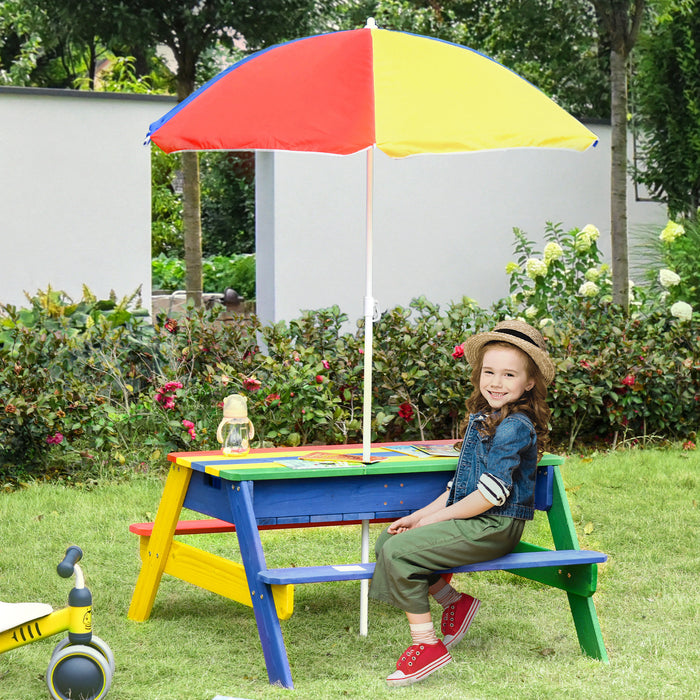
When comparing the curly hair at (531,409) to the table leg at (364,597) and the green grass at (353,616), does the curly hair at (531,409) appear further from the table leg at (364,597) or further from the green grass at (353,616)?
the green grass at (353,616)

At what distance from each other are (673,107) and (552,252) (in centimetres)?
375

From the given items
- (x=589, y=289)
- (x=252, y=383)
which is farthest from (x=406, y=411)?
(x=589, y=289)

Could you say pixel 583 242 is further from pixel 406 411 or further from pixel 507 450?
pixel 507 450

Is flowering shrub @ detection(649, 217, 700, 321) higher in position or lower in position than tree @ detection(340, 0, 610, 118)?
lower

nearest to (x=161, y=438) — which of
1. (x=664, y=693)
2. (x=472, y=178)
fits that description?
(x=664, y=693)

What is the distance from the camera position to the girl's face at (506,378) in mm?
3830

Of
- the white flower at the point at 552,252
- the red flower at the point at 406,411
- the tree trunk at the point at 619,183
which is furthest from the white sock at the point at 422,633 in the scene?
the white flower at the point at 552,252

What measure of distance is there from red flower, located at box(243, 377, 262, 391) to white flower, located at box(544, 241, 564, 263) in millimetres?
3039

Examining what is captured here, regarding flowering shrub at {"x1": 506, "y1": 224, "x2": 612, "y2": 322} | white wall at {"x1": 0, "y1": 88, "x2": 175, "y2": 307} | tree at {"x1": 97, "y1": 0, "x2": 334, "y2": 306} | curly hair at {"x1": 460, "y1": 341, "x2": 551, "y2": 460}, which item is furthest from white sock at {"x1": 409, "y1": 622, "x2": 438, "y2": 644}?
tree at {"x1": 97, "y1": 0, "x2": 334, "y2": 306}

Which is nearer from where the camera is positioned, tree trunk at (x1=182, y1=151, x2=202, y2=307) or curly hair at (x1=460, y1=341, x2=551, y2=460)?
curly hair at (x1=460, y1=341, x2=551, y2=460)

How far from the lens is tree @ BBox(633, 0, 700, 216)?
11000 mm

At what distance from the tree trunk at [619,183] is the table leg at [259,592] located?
208 inches

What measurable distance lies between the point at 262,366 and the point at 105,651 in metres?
3.63

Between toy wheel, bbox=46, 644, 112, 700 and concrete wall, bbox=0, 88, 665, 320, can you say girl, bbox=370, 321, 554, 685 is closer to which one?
toy wheel, bbox=46, 644, 112, 700
